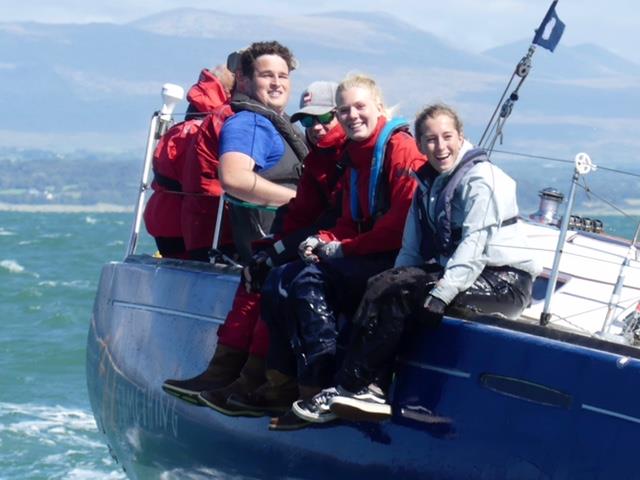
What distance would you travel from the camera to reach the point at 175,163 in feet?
26.2

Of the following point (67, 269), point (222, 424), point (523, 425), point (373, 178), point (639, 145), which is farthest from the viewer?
point (67, 269)

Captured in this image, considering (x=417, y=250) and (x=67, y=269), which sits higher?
(x=417, y=250)

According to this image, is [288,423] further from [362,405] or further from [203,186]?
[203,186]

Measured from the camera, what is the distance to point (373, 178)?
5879 millimetres

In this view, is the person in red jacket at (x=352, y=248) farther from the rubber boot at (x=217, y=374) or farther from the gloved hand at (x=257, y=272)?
the rubber boot at (x=217, y=374)

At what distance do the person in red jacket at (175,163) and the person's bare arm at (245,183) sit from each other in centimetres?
103

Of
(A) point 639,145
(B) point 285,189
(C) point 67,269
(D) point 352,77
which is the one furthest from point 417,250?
(C) point 67,269

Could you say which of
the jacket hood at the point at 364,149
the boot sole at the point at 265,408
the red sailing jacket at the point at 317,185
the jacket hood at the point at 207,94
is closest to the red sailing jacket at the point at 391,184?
the jacket hood at the point at 364,149

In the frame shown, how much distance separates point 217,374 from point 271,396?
0.42 meters

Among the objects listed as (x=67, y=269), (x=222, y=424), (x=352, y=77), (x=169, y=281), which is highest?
(x=352, y=77)

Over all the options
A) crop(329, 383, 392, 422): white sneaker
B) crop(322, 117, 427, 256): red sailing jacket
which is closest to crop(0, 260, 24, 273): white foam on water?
crop(322, 117, 427, 256): red sailing jacket

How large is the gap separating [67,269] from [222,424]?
83.7 ft

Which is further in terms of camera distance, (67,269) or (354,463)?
(67,269)

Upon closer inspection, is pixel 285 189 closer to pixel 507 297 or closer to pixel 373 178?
pixel 373 178
